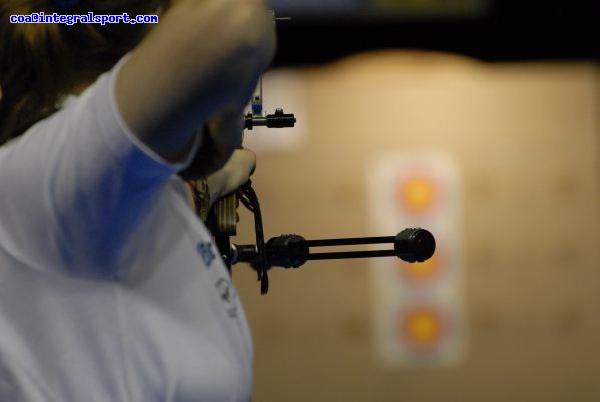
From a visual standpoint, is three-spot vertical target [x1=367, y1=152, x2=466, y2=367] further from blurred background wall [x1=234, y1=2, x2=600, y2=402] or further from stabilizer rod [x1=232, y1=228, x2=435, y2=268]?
stabilizer rod [x1=232, y1=228, x2=435, y2=268]

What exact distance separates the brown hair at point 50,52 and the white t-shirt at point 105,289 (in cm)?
4

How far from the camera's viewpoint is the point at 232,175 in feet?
3.01

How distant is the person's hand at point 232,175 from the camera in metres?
0.90

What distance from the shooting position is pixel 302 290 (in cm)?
364

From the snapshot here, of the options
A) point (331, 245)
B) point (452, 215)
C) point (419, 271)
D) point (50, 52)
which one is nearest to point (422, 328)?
point (419, 271)

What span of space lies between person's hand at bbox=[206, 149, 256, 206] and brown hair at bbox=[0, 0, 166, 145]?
25 cm

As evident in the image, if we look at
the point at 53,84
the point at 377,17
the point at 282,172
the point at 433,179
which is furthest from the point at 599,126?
the point at 53,84

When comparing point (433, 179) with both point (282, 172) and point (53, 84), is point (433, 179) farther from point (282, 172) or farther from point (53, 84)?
point (53, 84)

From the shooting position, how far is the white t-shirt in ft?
1.88

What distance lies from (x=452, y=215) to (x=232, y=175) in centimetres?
297

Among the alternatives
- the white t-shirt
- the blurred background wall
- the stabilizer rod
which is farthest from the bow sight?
the blurred background wall

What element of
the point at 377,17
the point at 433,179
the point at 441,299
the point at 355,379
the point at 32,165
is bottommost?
the point at 355,379

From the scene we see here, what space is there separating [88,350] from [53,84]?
172 millimetres

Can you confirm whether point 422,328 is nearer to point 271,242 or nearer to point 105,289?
point 271,242
